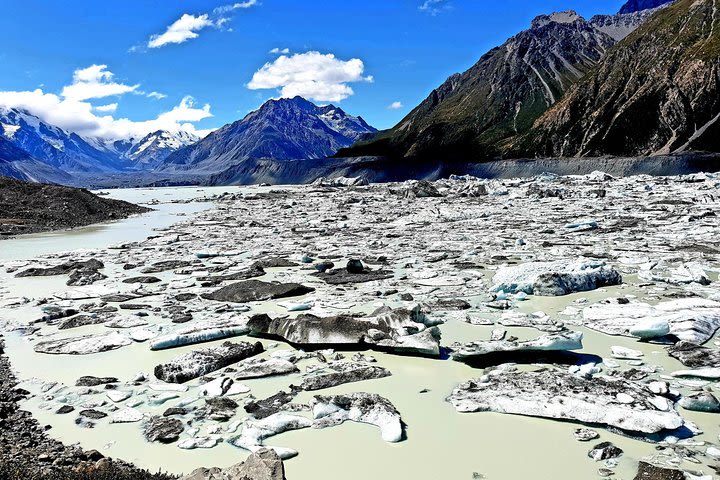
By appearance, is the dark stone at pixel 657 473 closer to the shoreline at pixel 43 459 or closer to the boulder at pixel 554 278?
the shoreline at pixel 43 459

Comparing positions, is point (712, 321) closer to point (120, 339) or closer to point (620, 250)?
point (620, 250)

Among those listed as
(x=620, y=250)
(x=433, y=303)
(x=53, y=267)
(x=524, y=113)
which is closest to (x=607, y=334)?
(x=433, y=303)

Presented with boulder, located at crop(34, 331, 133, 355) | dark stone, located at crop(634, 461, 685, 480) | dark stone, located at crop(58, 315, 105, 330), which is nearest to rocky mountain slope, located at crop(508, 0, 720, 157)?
dark stone, located at crop(634, 461, 685, 480)

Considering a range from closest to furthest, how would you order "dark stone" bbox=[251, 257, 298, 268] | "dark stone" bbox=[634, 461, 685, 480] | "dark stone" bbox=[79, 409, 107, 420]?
"dark stone" bbox=[634, 461, 685, 480] → "dark stone" bbox=[79, 409, 107, 420] → "dark stone" bbox=[251, 257, 298, 268]

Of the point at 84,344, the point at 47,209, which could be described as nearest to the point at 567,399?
the point at 84,344

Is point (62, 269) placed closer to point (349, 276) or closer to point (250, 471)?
point (349, 276)

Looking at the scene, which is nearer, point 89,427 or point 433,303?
point 89,427

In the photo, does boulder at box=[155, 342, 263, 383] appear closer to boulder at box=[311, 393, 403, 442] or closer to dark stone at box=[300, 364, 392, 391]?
dark stone at box=[300, 364, 392, 391]
